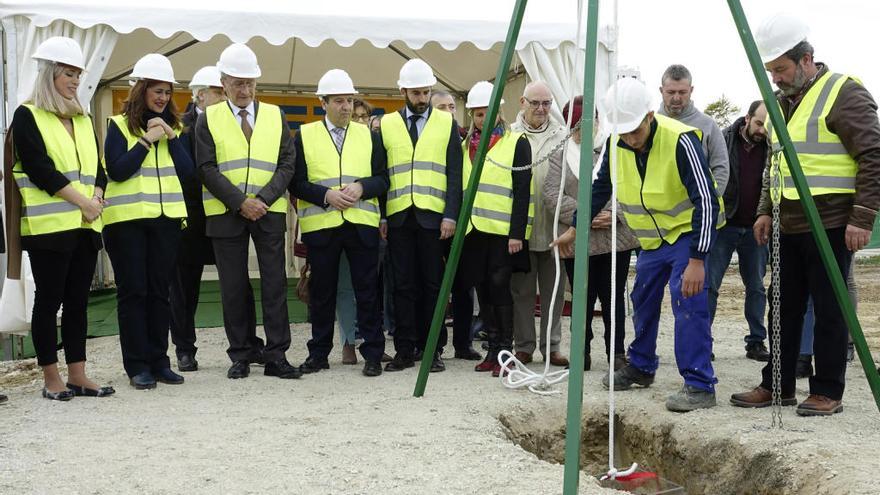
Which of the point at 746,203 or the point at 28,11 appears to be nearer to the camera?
the point at 746,203

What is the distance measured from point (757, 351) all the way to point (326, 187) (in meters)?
3.10

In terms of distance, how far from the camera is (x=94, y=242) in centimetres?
499

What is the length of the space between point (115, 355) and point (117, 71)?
169 inches

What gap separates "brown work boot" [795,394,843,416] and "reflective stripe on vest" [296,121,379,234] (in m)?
2.71

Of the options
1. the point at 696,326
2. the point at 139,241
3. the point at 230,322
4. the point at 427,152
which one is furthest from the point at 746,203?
the point at 139,241

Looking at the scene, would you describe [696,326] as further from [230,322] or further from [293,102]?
[293,102]

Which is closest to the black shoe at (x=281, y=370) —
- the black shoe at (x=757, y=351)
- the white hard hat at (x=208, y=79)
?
the white hard hat at (x=208, y=79)

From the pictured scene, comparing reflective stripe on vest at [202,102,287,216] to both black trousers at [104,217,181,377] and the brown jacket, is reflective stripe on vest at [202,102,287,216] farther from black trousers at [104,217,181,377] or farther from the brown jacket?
the brown jacket

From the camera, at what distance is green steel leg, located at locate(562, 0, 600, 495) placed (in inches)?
122

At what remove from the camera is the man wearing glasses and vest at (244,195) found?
5.53 m

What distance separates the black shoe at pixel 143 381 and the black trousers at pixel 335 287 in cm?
101

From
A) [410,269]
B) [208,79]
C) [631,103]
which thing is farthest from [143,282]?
[631,103]

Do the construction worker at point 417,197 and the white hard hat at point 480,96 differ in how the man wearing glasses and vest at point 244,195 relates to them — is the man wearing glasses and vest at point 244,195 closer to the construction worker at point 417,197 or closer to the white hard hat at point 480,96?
the construction worker at point 417,197

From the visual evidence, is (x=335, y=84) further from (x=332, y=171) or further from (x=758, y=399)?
(x=758, y=399)
